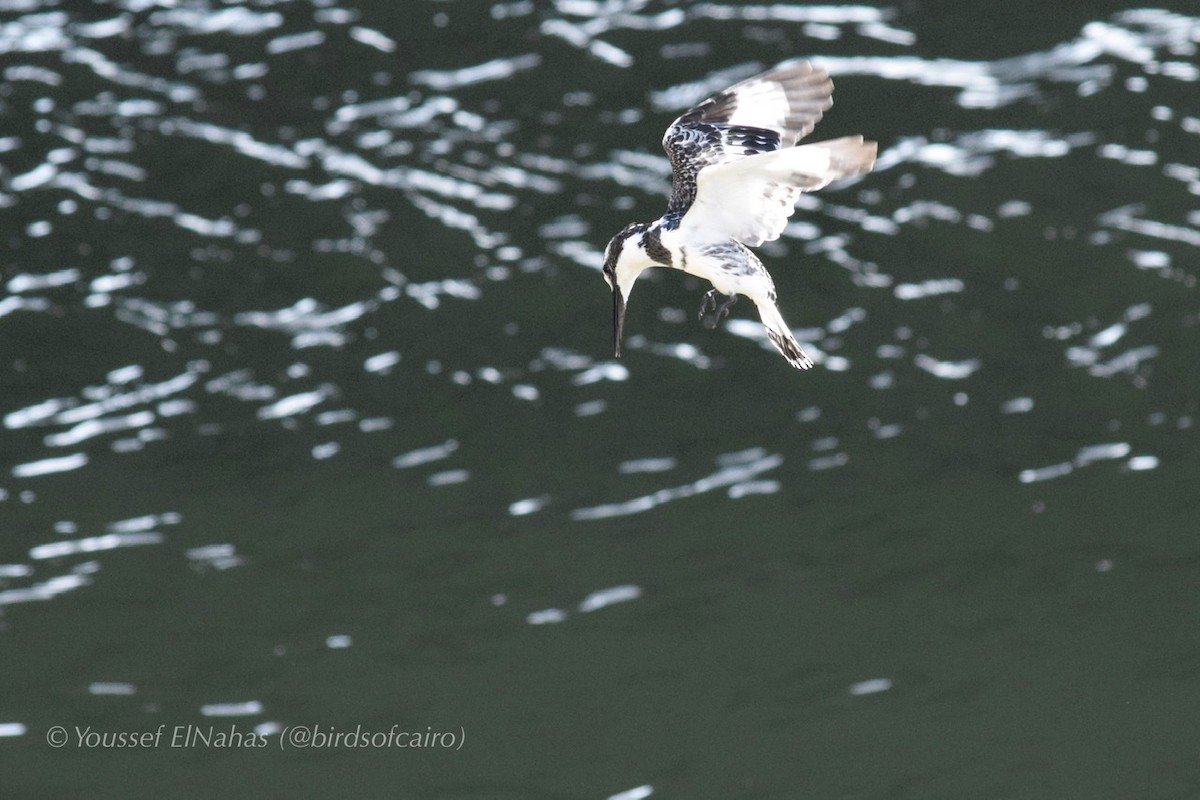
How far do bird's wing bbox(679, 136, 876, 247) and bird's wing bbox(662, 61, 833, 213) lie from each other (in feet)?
2.47

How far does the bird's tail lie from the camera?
239 inches

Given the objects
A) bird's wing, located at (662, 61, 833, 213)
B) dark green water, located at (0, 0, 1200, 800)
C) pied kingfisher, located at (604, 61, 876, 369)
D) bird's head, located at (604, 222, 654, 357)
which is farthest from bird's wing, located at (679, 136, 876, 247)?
dark green water, located at (0, 0, 1200, 800)

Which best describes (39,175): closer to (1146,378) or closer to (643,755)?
(643,755)

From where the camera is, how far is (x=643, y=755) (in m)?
11.1

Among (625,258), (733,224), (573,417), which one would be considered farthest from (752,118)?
(573,417)

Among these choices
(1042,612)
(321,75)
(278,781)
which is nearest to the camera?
(278,781)

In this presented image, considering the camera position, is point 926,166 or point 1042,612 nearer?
point 1042,612

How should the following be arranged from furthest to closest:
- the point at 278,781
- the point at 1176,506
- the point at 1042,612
→ the point at 1176,506 → the point at 1042,612 → the point at 278,781

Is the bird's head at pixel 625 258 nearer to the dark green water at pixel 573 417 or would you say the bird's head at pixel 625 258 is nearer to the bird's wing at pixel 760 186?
the bird's wing at pixel 760 186

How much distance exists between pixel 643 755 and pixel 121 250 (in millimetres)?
7215

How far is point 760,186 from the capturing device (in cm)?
592

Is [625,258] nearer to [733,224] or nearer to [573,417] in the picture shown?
[733,224]

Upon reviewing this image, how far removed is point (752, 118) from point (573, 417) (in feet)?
23.0

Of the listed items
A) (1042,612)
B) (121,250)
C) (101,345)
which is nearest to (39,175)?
(121,250)
